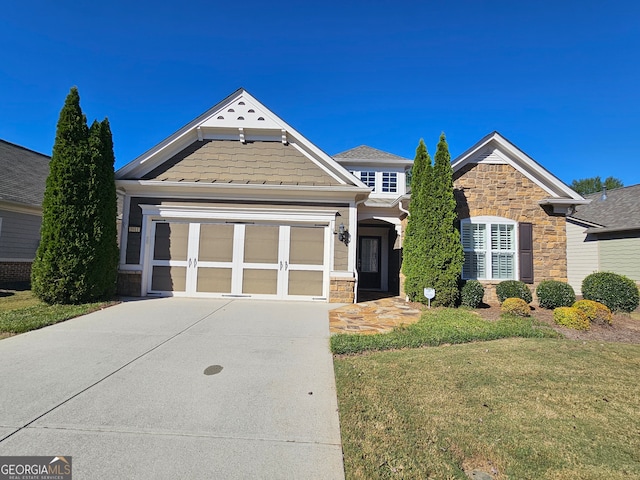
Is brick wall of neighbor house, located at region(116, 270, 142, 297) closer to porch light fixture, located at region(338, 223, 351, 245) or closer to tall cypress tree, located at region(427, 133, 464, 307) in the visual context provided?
porch light fixture, located at region(338, 223, 351, 245)

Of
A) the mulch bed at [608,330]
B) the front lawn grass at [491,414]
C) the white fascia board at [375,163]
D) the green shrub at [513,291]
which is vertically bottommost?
the front lawn grass at [491,414]

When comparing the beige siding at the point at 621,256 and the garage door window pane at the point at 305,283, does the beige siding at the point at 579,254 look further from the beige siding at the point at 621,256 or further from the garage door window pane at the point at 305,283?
the garage door window pane at the point at 305,283

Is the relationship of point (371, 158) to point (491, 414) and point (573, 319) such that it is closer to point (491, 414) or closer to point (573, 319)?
point (573, 319)

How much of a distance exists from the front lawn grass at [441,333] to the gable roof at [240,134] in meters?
4.81

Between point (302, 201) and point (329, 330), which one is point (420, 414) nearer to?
point (329, 330)

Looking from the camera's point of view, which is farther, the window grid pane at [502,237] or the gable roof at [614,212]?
the gable roof at [614,212]

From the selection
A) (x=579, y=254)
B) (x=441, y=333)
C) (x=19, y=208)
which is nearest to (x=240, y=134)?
(x=441, y=333)

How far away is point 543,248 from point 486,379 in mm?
7848

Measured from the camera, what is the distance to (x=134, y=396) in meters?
3.15

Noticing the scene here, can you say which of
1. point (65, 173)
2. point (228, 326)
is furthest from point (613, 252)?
point (65, 173)

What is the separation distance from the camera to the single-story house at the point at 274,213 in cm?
891

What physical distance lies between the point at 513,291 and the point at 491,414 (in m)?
6.90

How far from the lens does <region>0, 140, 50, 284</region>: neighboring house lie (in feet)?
36.2

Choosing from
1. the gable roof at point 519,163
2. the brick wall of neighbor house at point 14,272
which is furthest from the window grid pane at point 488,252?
the brick wall of neighbor house at point 14,272
